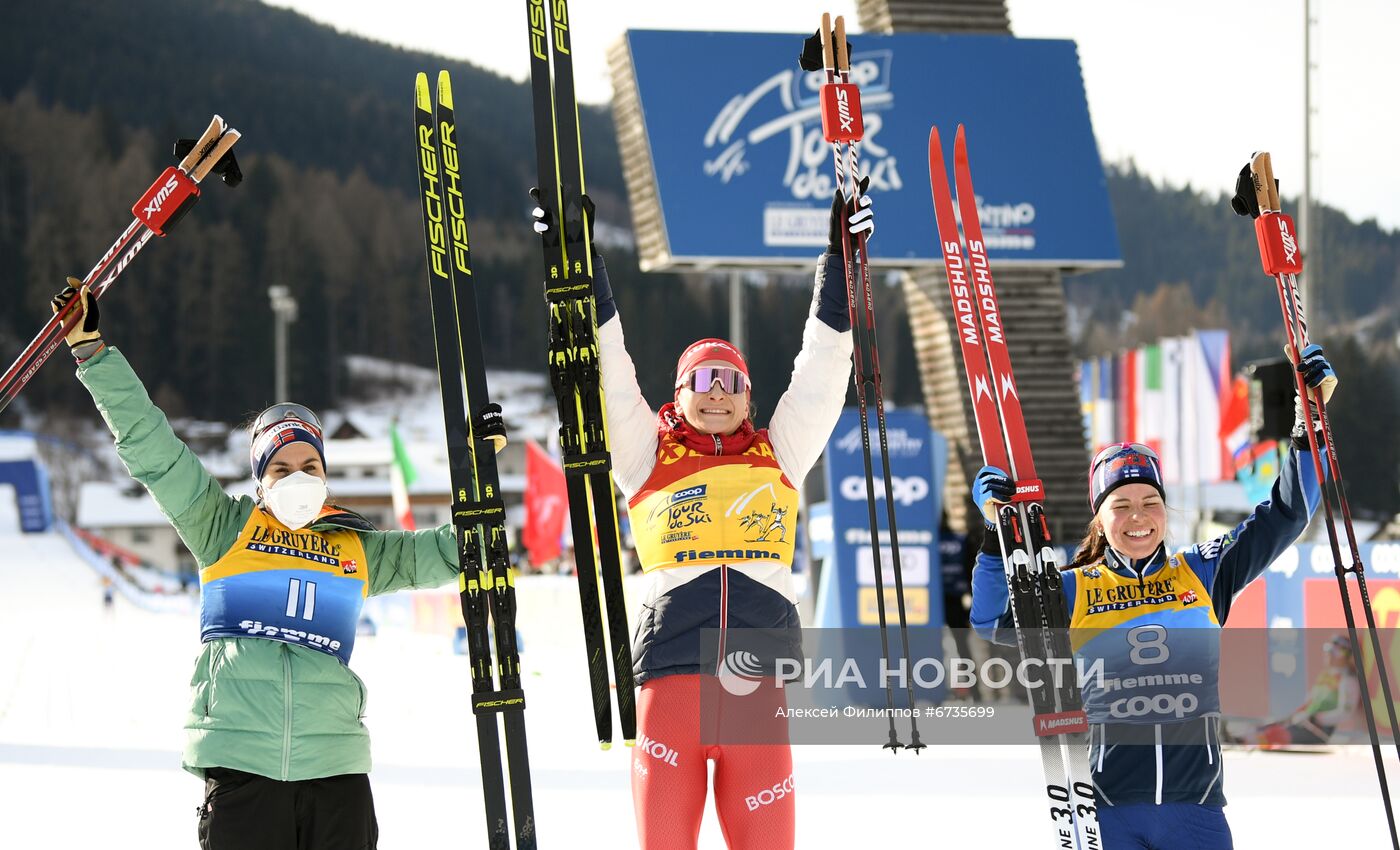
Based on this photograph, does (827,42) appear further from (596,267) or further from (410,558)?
(410,558)

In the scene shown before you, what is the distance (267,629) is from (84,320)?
0.75 metres

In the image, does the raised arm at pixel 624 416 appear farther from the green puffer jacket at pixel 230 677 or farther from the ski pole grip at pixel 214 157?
the ski pole grip at pixel 214 157

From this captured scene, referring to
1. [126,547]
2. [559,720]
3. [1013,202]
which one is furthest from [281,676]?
[126,547]

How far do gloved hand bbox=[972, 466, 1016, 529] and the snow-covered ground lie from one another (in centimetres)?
269

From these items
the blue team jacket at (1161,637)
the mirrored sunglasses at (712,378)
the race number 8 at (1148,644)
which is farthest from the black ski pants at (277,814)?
the race number 8 at (1148,644)

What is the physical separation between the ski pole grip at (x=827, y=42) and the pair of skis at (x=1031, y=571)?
552 millimetres

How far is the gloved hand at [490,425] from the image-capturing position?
3.38m

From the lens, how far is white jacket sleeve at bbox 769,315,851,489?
138 inches

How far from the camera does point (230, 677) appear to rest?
2977mm

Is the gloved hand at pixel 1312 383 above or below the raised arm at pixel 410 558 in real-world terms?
above

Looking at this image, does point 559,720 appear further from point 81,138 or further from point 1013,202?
point 81,138

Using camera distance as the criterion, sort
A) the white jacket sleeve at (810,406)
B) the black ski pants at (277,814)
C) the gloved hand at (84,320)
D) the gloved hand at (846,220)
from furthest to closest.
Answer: the gloved hand at (846,220), the white jacket sleeve at (810,406), the gloved hand at (84,320), the black ski pants at (277,814)

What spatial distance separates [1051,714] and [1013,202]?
762 cm

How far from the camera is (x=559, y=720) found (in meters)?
9.73
